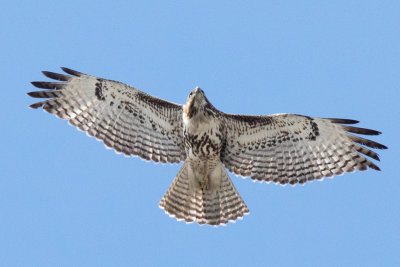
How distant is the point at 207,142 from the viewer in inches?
681

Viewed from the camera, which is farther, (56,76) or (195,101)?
(56,76)

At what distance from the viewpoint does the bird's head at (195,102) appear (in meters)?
16.9

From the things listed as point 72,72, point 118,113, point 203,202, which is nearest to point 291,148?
point 203,202

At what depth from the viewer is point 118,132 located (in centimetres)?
1767

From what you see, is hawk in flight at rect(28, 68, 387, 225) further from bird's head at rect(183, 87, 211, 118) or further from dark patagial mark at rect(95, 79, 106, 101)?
bird's head at rect(183, 87, 211, 118)

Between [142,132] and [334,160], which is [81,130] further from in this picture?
[334,160]

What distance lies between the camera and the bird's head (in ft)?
55.4

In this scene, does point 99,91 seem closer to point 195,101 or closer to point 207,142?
point 195,101

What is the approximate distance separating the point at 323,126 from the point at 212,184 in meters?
2.19

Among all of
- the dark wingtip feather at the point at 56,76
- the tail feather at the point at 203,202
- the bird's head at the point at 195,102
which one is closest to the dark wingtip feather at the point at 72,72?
the dark wingtip feather at the point at 56,76

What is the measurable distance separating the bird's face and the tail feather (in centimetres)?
123

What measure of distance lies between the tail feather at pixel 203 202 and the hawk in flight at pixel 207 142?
0.06ft

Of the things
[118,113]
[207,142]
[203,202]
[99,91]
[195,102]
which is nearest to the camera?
[195,102]

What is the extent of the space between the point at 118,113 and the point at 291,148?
3.09 m
